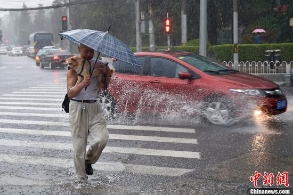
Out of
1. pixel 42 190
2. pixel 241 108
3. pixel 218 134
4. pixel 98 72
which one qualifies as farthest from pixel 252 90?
pixel 42 190

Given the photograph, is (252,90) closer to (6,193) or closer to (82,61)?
(82,61)

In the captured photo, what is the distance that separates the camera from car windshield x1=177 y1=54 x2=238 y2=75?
10298mm

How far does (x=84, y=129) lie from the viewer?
242 inches

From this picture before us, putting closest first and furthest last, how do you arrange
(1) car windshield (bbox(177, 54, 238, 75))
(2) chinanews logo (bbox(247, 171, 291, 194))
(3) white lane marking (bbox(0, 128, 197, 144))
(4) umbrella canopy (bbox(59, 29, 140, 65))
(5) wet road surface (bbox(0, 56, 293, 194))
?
(2) chinanews logo (bbox(247, 171, 291, 194)) < (4) umbrella canopy (bbox(59, 29, 140, 65)) < (5) wet road surface (bbox(0, 56, 293, 194)) < (3) white lane marking (bbox(0, 128, 197, 144)) < (1) car windshield (bbox(177, 54, 238, 75))

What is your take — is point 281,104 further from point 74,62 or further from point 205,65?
point 74,62

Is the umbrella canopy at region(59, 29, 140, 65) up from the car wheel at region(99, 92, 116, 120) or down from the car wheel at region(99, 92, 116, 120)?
up

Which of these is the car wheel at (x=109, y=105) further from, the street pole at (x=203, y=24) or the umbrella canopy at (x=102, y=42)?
the street pole at (x=203, y=24)

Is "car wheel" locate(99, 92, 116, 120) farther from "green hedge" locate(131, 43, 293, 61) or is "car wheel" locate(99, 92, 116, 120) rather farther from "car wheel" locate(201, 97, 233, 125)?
"green hedge" locate(131, 43, 293, 61)

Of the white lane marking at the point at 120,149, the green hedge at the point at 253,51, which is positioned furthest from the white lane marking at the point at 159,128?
the green hedge at the point at 253,51

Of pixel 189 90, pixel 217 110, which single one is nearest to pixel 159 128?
pixel 189 90

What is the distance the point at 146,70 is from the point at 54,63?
24.0 m

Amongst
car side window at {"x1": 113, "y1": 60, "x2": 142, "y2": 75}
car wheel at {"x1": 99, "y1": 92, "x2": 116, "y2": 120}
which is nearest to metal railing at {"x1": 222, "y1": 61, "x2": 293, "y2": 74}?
car side window at {"x1": 113, "y1": 60, "x2": 142, "y2": 75}

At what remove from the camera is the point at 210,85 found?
9820 mm

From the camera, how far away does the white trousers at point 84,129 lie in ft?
20.0
